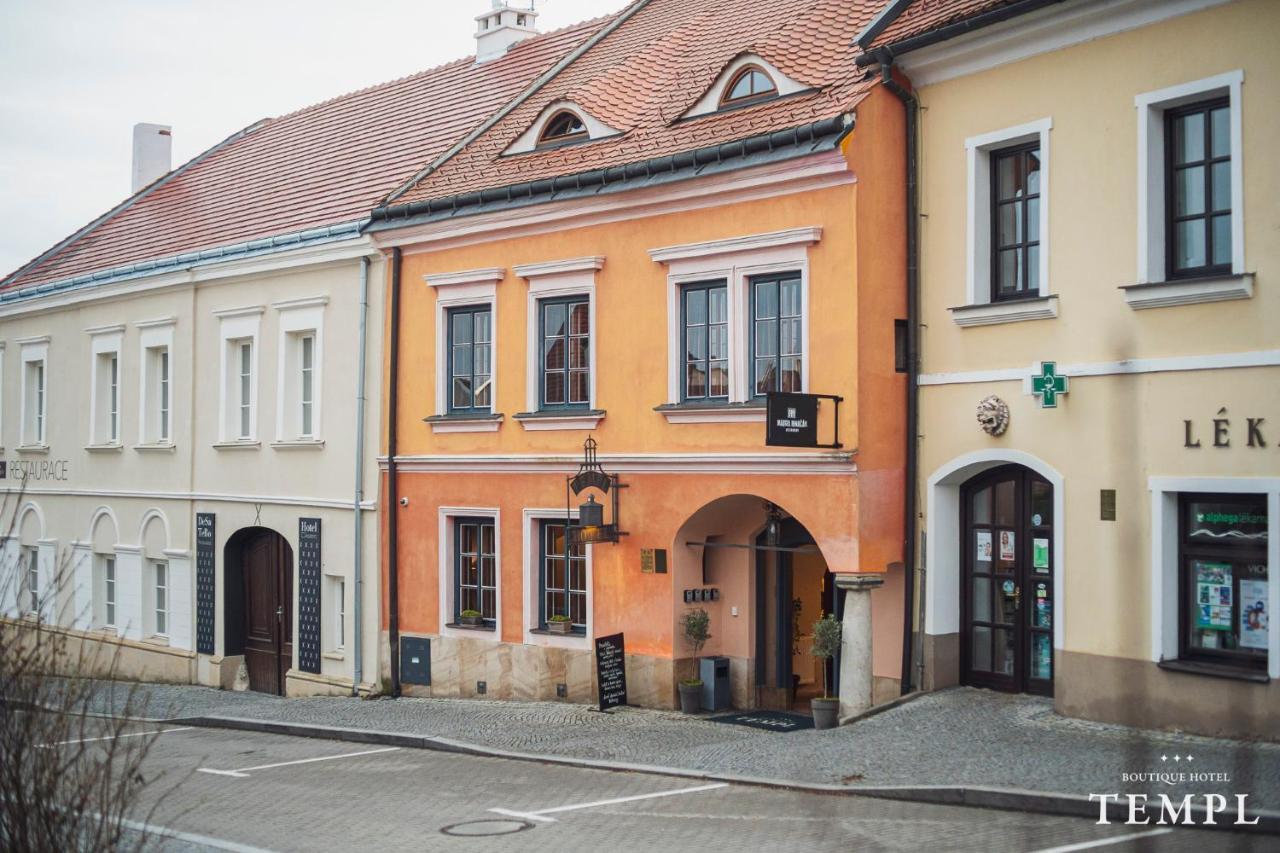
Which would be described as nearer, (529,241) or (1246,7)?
(1246,7)

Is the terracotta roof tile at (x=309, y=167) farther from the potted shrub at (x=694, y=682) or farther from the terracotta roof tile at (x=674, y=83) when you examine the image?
the potted shrub at (x=694, y=682)

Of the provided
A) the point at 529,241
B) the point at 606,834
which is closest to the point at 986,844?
the point at 606,834

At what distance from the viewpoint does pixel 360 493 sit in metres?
23.6

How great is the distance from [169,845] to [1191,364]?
32.2ft

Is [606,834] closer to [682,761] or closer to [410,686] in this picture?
[682,761]

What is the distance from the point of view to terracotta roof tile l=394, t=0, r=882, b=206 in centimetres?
1806

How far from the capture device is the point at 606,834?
40.0 feet

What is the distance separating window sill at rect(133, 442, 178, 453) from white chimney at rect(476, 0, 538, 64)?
29.9ft

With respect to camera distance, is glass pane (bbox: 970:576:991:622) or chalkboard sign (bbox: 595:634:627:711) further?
chalkboard sign (bbox: 595:634:627:711)

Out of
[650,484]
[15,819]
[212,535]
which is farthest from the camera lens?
[212,535]

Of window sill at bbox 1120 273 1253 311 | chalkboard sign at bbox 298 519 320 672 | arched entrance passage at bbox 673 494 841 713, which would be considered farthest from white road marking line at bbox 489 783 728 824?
chalkboard sign at bbox 298 519 320 672

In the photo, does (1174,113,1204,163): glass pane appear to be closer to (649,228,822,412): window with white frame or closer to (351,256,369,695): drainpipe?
(649,228,822,412): window with white frame

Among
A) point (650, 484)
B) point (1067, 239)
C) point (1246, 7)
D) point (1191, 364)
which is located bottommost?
point (650, 484)

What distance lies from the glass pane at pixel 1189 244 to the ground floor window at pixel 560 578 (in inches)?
352
